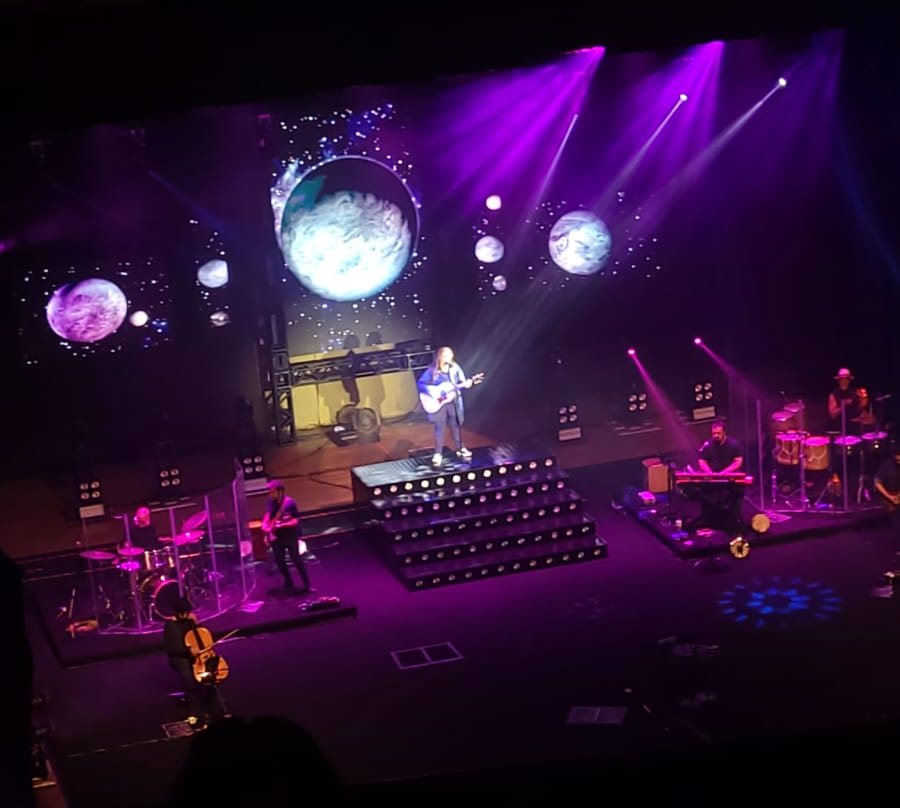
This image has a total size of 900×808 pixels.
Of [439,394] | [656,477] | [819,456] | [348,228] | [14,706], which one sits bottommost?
[656,477]

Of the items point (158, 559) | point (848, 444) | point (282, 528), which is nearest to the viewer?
point (158, 559)

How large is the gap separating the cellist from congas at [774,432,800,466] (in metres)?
6.43

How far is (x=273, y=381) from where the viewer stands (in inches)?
685

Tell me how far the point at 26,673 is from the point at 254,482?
1354cm

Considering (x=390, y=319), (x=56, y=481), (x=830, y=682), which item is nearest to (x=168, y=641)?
(x=830, y=682)

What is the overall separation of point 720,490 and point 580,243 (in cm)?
541

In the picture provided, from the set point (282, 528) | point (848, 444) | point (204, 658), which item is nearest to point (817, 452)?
point (848, 444)

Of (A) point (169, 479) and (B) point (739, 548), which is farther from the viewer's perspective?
(A) point (169, 479)

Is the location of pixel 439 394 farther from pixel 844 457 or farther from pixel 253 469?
pixel 844 457

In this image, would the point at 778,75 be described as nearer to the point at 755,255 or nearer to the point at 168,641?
the point at 755,255

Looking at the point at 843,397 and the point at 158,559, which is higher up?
the point at 843,397

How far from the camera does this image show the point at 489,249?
18.2m

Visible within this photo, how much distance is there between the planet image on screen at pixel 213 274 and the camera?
17.3m

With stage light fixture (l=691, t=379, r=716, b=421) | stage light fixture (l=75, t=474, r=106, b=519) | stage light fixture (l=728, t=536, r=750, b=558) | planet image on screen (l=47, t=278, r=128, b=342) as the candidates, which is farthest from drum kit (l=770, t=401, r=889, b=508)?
planet image on screen (l=47, t=278, r=128, b=342)
